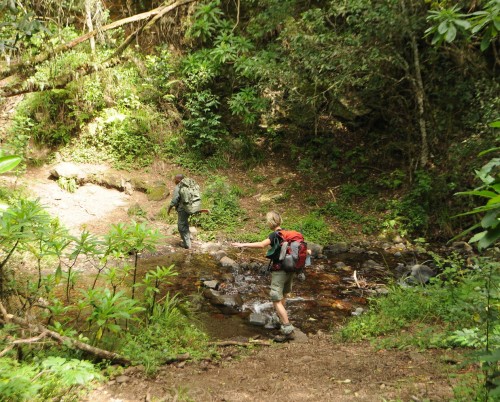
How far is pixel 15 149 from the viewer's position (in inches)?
406

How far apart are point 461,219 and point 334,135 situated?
539 centimetres

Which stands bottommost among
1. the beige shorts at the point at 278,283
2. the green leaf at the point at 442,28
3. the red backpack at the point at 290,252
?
the beige shorts at the point at 278,283

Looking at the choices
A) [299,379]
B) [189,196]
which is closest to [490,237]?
[299,379]

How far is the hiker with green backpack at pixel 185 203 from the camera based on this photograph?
9250 millimetres

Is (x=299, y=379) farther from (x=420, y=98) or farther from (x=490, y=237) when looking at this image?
(x=420, y=98)

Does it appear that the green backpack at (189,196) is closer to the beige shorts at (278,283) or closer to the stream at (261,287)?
the stream at (261,287)

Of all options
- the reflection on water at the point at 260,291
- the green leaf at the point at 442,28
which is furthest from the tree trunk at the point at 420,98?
the green leaf at the point at 442,28

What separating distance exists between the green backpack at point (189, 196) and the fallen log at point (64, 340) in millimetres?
5461

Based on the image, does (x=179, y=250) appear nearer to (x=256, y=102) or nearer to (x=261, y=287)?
(x=261, y=287)

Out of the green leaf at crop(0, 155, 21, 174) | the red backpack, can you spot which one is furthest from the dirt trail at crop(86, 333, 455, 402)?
the green leaf at crop(0, 155, 21, 174)

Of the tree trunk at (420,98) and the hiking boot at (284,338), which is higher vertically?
the tree trunk at (420,98)

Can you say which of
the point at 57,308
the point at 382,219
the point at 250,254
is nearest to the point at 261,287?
the point at 250,254

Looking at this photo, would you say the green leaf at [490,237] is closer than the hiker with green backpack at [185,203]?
Yes

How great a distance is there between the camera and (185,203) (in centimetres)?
927
